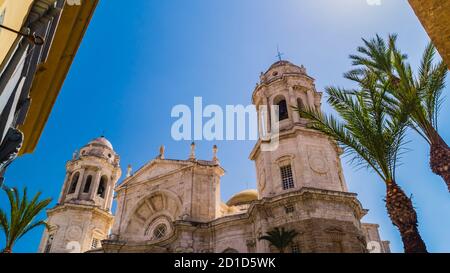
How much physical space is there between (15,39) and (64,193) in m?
33.7

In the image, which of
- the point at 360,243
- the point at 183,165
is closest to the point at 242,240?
the point at 360,243

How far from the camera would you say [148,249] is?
Answer: 26156 millimetres

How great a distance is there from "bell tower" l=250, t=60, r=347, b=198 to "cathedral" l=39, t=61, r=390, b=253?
0.08m

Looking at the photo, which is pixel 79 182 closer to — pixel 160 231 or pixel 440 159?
pixel 160 231

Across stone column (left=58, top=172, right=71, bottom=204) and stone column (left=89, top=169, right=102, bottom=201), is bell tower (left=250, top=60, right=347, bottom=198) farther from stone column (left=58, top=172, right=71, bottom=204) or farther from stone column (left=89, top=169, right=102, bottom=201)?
stone column (left=58, top=172, right=71, bottom=204)

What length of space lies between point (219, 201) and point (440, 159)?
2076cm

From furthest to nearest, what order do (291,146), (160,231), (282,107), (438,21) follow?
(160,231)
(282,107)
(291,146)
(438,21)

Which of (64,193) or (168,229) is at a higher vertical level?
(64,193)

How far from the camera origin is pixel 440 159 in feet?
33.4

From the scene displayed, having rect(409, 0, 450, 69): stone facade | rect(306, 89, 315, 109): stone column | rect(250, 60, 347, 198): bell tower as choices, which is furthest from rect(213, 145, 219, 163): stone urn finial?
rect(409, 0, 450, 69): stone facade

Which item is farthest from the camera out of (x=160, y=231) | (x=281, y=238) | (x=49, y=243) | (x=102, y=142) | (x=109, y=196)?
(x=102, y=142)

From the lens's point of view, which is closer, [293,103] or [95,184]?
[293,103]

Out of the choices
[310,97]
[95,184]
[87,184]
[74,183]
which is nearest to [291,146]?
[310,97]
